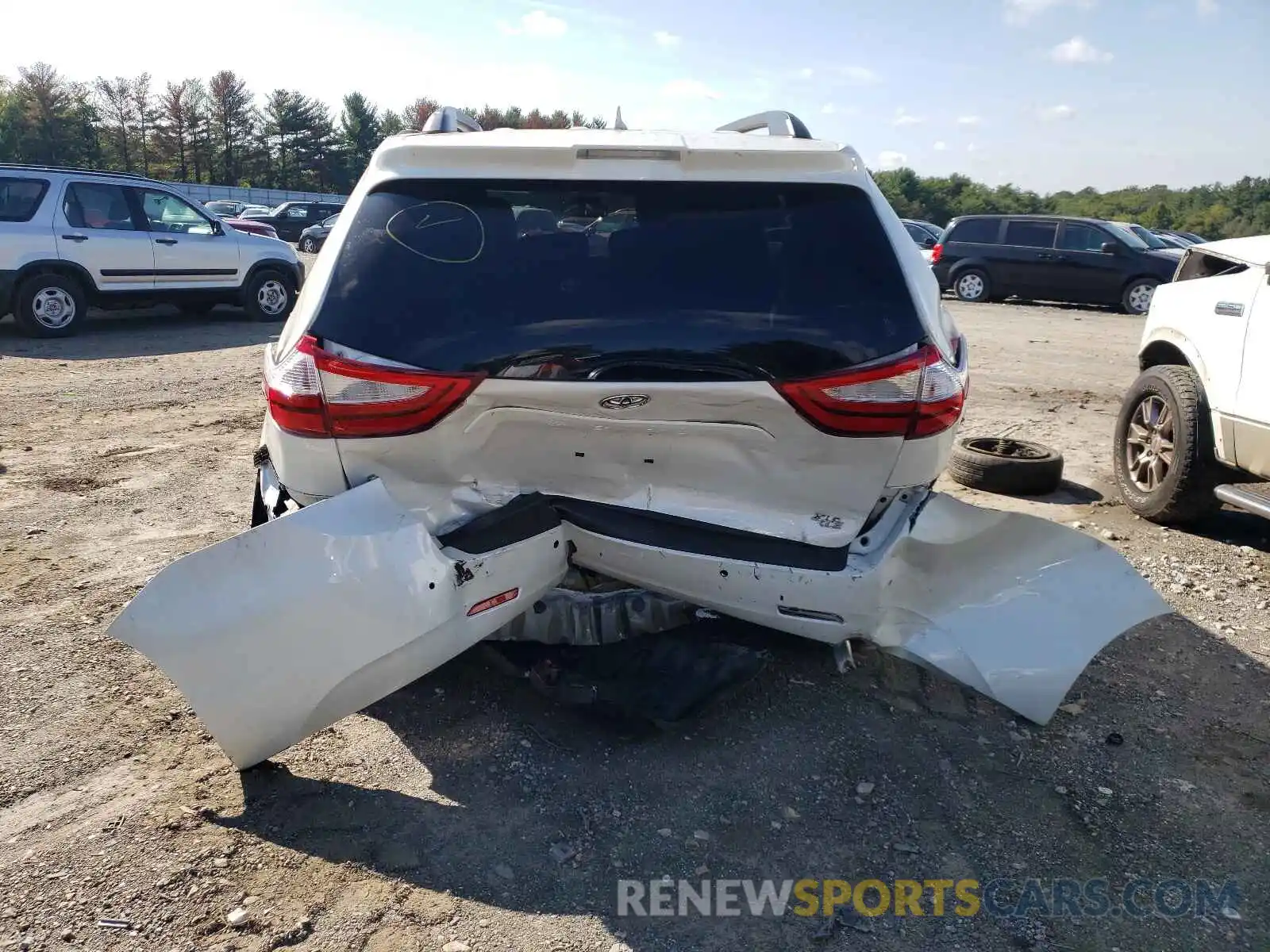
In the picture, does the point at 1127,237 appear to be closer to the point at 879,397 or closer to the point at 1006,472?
the point at 1006,472

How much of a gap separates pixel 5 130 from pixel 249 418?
216ft

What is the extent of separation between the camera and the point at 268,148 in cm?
7212

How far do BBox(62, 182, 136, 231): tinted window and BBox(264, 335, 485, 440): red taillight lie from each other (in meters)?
10.2

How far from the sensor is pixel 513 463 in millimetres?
2832

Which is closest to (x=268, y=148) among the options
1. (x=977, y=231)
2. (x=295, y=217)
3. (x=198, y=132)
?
(x=198, y=132)

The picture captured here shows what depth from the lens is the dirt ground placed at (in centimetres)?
232

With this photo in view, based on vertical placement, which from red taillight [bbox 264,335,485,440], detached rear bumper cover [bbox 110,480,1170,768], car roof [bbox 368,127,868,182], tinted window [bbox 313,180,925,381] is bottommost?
detached rear bumper cover [bbox 110,480,1170,768]

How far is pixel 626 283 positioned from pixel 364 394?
82cm

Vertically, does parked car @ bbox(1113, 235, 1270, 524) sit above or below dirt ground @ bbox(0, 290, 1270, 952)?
above

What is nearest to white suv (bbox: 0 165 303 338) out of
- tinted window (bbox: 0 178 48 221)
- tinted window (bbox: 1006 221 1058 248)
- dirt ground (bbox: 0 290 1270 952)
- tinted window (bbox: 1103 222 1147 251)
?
tinted window (bbox: 0 178 48 221)

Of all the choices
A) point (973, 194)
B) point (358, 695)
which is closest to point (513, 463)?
point (358, 695)

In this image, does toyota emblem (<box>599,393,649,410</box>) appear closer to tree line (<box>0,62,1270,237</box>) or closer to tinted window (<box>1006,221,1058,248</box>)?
tinted window (<box>1006,221,1058,248</box>)

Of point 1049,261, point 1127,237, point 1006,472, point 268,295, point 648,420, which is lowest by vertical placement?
point 1006,472

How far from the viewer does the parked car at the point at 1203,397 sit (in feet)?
14.8
